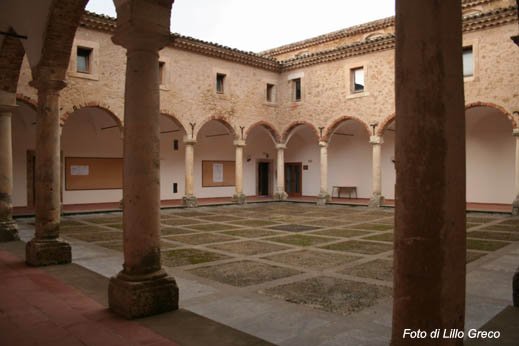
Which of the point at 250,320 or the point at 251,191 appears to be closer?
the point at 250,320

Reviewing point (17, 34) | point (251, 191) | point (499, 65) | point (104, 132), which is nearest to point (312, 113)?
point (251, 191)

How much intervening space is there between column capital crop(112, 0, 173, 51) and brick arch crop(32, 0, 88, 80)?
85.7 inches

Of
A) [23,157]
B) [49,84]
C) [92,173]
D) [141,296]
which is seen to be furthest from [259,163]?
[141,296]

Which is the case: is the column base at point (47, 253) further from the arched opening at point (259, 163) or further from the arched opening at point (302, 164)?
the arched opening at point (302, 164)

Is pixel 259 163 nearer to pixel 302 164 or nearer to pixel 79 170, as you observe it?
pixel 302 164

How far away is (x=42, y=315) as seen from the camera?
13.7ft

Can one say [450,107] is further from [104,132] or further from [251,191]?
[251,191]

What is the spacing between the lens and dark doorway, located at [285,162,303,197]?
1027 inches

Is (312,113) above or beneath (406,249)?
above

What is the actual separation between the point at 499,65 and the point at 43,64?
604 inches

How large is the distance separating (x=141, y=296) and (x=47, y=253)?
3.09m

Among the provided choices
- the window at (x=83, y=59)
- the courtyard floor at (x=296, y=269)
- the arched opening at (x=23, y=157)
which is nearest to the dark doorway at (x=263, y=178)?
the courtyard floor at (x=296, y=269)

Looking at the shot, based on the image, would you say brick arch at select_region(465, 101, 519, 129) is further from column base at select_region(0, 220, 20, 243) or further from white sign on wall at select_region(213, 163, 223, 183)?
column base at select_region(0, 220, 20, 243)

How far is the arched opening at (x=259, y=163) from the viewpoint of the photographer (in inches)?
981
